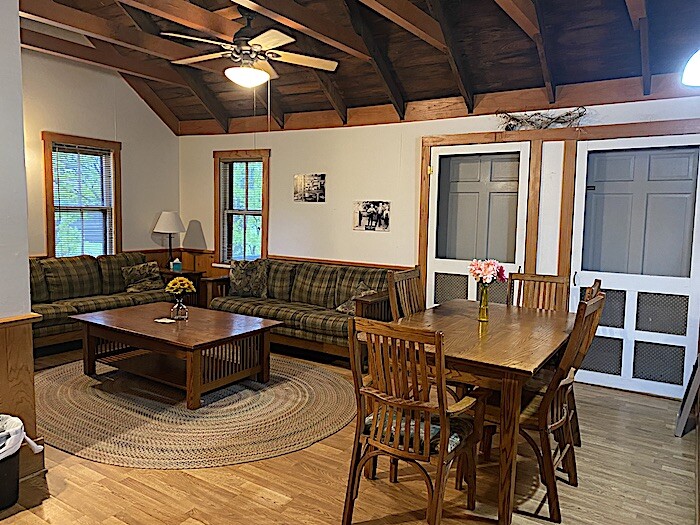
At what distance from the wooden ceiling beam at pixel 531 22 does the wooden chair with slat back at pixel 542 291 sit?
5.70ft

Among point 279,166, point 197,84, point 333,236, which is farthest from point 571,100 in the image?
point 197,84

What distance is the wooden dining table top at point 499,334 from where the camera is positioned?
8.04 feet

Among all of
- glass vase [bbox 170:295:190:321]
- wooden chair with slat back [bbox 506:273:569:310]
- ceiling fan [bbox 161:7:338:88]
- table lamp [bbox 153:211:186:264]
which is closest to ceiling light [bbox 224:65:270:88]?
ceiling fan [bbox 161:7:338:88]

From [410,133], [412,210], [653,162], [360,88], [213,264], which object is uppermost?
[360,88]

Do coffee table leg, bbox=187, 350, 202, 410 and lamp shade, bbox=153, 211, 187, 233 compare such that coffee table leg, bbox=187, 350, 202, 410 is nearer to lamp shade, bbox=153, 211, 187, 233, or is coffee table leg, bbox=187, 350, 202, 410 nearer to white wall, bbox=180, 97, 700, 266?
white wall, bbox=180, 97, 700, 266

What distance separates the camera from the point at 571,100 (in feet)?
15.3

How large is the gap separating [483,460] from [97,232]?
524 cm

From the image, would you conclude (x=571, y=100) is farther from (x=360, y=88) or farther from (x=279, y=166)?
(x=279, y=166)

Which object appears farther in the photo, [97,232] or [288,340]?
[97,232]

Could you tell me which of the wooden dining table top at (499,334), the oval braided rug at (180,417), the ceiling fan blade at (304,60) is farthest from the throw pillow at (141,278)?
the wooden dining table top at (499,334)

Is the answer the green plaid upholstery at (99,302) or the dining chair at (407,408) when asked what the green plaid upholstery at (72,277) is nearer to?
the green plaid upholstery at (99,302)

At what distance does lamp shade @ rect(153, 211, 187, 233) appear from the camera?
6868mm

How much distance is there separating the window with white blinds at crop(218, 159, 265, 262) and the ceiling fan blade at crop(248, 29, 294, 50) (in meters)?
3.09

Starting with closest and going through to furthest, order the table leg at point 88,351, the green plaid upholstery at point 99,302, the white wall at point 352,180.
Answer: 1. the table leg at point 88,351
2. the white wall at point 352,180
3. the green plaid upholstery at point 99,302
